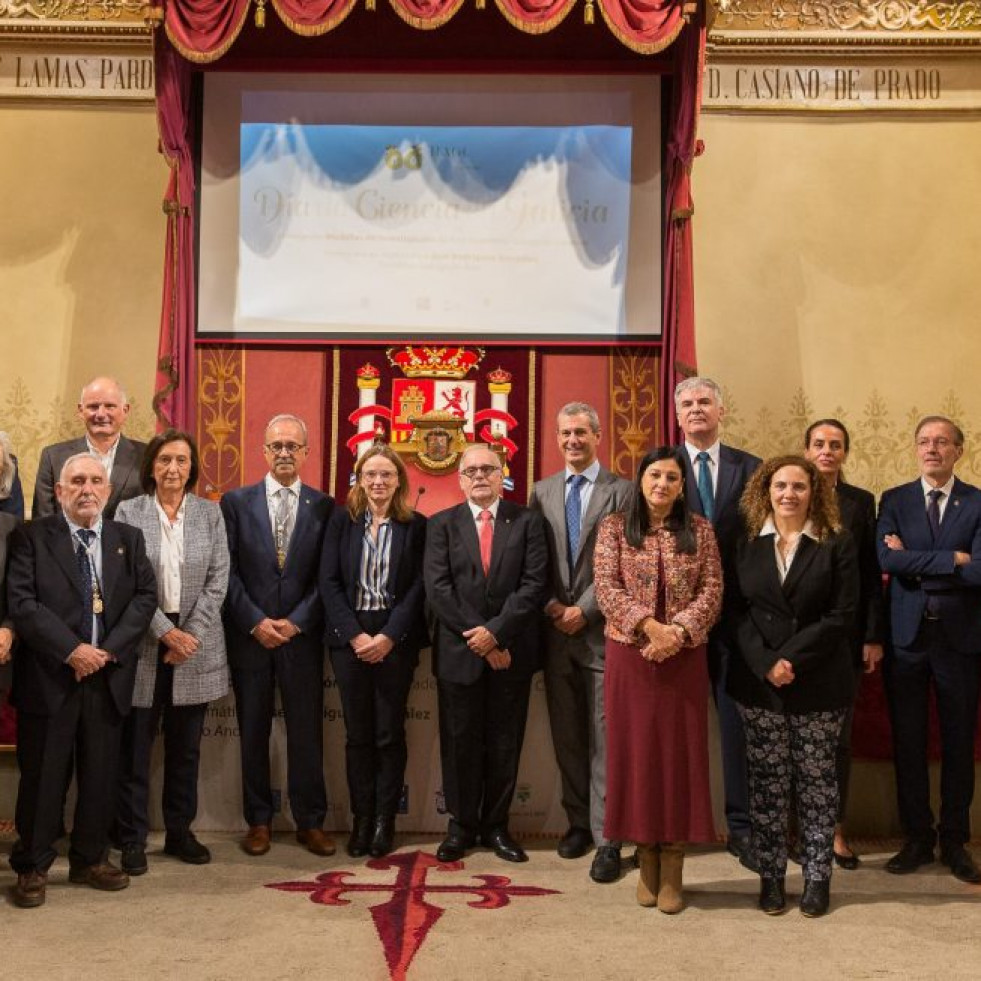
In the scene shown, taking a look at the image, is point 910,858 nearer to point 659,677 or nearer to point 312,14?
point 659,677

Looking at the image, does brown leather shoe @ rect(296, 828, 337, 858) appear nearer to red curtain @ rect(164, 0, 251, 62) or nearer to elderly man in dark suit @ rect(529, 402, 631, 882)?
elderly man in dark suit @ rect(529, 402, 631, 882)

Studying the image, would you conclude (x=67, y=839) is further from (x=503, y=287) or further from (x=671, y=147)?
(x=671, y=147)

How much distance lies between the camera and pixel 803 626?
3723mm

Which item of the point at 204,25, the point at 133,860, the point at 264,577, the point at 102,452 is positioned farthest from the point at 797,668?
the point at 204,25

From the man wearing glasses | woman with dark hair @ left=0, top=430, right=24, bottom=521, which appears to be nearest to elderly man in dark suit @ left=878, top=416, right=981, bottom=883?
the man wearing glasses

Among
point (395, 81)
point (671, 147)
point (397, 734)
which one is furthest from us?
point (395, 81)

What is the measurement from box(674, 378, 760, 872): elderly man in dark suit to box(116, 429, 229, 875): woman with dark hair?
177cm

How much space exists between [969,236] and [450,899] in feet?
14.2

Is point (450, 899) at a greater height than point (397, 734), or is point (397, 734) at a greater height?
point (397, 734)

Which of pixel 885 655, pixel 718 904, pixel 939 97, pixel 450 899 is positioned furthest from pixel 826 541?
pixel 939 97

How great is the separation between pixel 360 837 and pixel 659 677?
52.1 inches

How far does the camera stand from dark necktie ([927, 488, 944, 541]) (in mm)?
4328

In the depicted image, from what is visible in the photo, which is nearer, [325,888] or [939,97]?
[325,888]

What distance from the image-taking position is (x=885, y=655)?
4.41m
